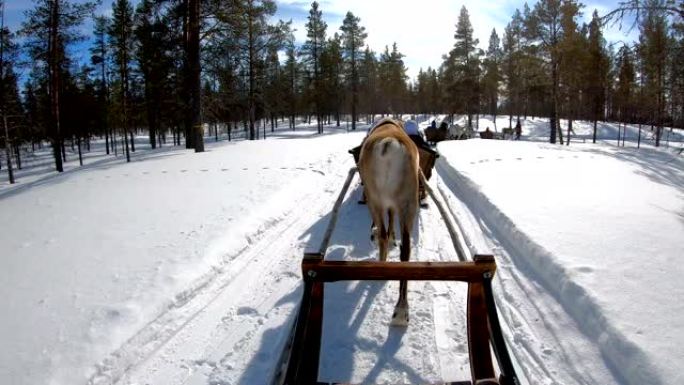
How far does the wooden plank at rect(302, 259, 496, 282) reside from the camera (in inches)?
95.3

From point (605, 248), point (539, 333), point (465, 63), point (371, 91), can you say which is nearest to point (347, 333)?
point (539, 333)

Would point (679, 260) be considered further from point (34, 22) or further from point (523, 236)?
point (34, 22)

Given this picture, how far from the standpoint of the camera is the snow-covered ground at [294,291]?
2967mm

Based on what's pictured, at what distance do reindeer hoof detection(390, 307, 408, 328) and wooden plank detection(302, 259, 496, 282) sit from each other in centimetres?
122

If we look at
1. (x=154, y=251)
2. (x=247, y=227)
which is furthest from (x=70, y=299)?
(x=247, y=227)

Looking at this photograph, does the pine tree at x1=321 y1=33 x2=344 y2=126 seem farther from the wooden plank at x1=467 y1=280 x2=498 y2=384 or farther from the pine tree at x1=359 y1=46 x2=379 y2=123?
the wooden plank at x1=467 y1=280 x2=498 y2=384

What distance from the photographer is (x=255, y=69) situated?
3353 centimetres

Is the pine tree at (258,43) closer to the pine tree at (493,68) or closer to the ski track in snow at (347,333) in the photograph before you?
the ski track in snow at (347,333)

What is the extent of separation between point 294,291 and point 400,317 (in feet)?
4.25

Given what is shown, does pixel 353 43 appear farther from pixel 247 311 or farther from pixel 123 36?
pixel 247 311

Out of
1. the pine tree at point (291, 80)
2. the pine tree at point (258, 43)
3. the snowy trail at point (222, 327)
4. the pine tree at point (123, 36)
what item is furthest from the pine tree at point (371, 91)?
the snowy trail at point (222, 327)

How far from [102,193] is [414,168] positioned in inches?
307

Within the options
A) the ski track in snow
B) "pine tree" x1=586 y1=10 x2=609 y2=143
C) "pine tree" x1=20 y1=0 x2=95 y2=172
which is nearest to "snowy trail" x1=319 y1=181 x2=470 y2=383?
the ski track in snow

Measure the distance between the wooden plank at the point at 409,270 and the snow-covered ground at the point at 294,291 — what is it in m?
0.92
